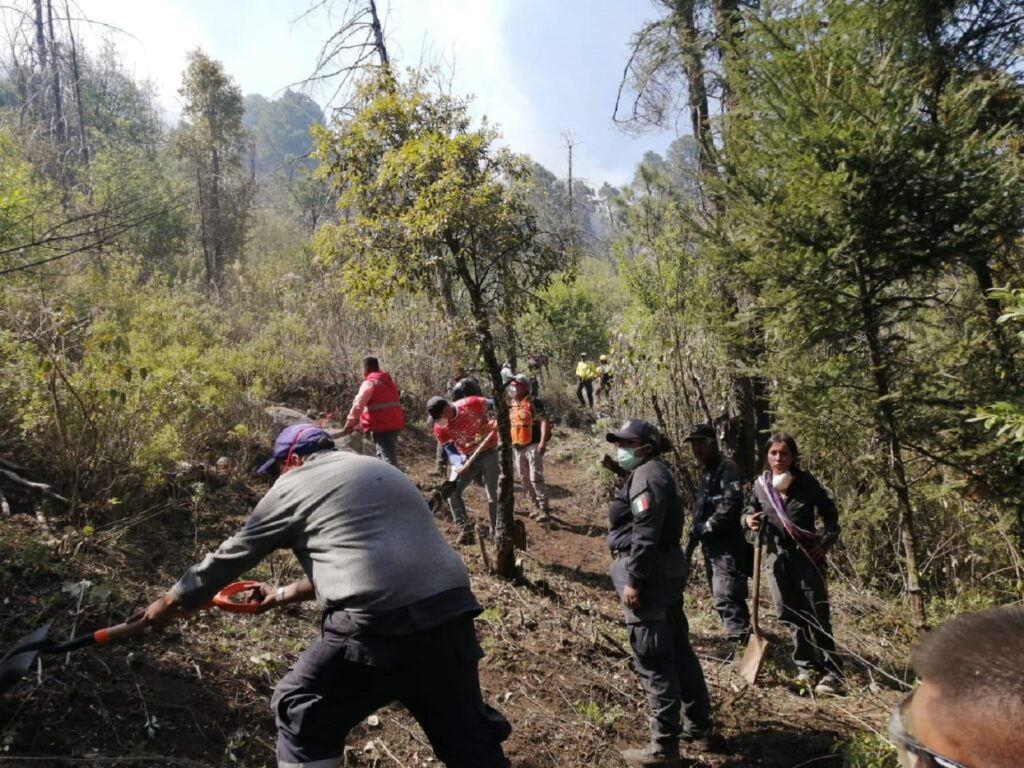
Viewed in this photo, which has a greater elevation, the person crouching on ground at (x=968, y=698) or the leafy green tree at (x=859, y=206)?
the leafy green tree at (x=859, y=206)

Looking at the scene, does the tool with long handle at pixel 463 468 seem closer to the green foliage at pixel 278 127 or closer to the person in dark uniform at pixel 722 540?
the person in dark uniform at pixel 722 540

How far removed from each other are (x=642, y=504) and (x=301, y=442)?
1.89 metres

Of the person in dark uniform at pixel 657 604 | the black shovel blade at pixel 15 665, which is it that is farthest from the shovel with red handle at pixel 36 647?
the person in dark uniform at pixel 657 604

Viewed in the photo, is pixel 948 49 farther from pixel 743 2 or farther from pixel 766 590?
pixel 766 590

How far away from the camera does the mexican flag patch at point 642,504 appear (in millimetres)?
3812

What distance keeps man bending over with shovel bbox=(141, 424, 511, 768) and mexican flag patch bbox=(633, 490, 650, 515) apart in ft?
4.68

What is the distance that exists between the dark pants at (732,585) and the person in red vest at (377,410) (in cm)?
416

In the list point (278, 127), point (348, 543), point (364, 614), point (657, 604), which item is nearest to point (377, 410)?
point (657, 604)

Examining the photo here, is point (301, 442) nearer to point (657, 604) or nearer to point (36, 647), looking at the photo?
point (36, 647)

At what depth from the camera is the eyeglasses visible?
35.4 inches

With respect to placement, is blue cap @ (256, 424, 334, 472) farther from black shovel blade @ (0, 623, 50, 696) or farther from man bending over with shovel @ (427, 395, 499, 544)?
man bending over with shovel @ (427, 395, 499, 544)

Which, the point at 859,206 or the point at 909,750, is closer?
the point at 909,750

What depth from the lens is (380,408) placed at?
815 centimetres

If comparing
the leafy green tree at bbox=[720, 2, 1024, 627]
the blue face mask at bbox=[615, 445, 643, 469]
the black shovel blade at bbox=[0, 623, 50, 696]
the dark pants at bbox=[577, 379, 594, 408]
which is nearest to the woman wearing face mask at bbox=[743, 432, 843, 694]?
the leafy green tree at bbox=[720, 2, 1024, 627]
